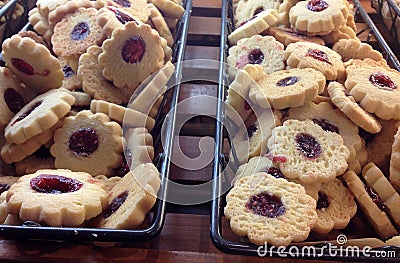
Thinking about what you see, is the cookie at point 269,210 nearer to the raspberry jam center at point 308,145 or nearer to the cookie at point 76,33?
the raspberry jam center at point 308,145

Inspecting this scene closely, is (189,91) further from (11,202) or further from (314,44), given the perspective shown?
(11,202)

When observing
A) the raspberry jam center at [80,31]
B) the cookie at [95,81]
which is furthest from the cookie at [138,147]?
the raspberry jam center at [80,31]

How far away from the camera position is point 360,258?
720 millimetres

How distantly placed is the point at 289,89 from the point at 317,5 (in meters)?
0.43

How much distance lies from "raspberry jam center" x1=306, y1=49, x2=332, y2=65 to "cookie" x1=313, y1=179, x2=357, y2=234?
1.10 feet

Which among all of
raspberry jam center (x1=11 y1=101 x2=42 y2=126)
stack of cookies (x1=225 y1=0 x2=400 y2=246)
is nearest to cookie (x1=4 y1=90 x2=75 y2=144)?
raspberry jam center (x1=11 y1=101 x2=42 y2=126)

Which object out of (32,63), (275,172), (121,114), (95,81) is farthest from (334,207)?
(32,63)

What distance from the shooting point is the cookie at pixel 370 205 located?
0.83 metres

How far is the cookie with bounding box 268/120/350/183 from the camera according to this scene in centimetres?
86

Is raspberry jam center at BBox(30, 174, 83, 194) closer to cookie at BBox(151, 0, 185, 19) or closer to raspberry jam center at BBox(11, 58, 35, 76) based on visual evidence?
raspberry jam center at BBox(11, 58, 35, 76)

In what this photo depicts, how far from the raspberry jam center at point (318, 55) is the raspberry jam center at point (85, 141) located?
21.4 inches

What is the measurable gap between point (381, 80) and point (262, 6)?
51cm

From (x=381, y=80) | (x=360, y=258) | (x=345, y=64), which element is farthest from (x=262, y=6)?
(x=360, y=258)

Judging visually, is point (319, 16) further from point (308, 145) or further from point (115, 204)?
point (115, 204)
